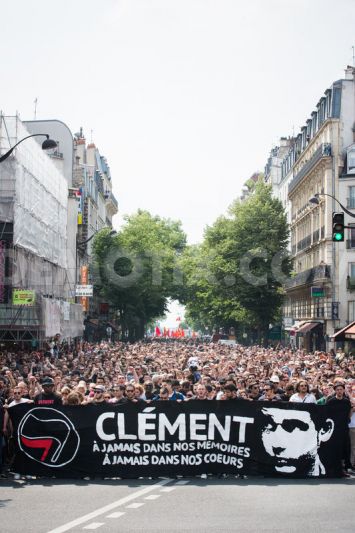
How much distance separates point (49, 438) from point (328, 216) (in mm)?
49116

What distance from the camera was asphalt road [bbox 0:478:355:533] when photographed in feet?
33.4

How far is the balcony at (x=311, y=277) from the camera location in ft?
201

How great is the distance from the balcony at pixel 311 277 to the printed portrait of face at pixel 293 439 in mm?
47507

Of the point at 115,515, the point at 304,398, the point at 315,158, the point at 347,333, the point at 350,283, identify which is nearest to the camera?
the point at 115,515

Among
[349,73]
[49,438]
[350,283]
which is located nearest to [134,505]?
[49,438]

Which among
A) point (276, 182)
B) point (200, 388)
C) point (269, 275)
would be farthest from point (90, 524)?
point (276, 182)

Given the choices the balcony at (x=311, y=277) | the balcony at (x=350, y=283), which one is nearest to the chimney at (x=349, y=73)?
the balcony at (x=311, y=277)

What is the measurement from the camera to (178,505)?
37.9 feet

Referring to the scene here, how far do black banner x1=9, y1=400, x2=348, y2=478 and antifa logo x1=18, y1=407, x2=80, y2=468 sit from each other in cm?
1

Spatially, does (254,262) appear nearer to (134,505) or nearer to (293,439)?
(293,439)

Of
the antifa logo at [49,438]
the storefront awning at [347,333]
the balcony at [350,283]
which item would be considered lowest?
the antifa logo at [49,438]

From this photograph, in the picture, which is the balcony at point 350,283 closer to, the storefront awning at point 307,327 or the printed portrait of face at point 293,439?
the storefront awning at point 307,327

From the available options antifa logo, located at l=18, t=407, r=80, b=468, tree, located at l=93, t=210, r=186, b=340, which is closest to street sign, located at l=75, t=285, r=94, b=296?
tree, located at l=93, t=210, r=186, b=340

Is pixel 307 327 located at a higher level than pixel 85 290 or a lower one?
lower
